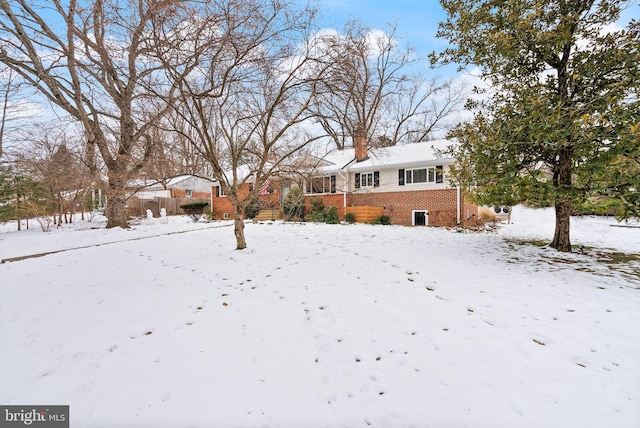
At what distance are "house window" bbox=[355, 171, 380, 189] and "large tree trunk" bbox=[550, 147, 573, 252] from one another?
32.0ft

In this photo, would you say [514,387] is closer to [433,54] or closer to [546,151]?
[546,151]

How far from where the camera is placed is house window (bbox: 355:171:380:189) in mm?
16672

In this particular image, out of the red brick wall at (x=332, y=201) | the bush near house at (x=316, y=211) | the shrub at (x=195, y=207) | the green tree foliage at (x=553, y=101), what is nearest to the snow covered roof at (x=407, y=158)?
the red brick wall at (x=332, y=201)

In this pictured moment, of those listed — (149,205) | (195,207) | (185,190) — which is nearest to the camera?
(195,207)

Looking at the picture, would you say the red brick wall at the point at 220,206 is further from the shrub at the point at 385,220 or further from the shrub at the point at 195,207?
the shrub at the point at 385,220

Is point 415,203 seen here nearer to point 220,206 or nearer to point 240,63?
point 240,63

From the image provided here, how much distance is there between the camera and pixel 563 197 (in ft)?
21.2

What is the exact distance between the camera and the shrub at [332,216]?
50.9 feet

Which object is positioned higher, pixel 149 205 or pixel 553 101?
pixel 553 101

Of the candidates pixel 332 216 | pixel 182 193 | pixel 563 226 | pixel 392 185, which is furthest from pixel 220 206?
pixel 563 226

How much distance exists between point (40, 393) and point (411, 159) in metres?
15.6

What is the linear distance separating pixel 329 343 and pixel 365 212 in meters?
13.0

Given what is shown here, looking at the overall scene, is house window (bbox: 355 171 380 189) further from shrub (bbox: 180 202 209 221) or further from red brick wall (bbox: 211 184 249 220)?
shrub (bbox: 180 202 209 221)

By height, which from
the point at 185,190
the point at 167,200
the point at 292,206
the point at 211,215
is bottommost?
the point at 211,215
